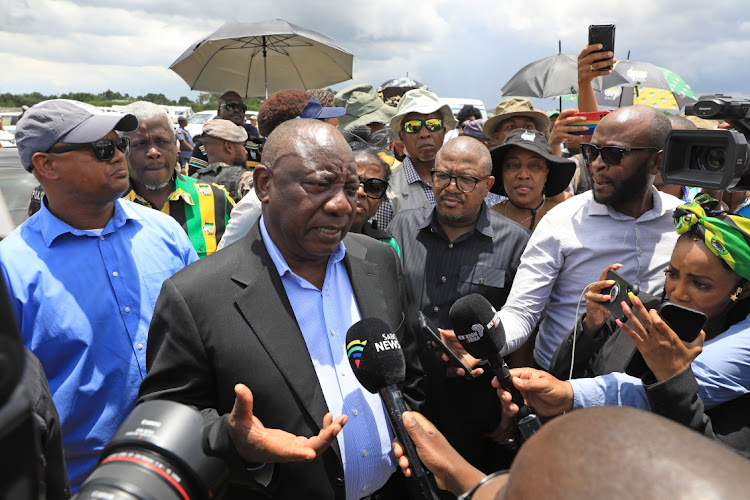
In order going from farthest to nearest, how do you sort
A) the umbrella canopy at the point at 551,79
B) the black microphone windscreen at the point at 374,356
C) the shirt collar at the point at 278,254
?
the umbrella canopy at the point at 551,79
the shirt collar at the point at 278,254
the black microphone windscreen at the point at 374,356

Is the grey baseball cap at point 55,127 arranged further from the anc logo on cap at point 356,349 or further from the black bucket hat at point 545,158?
the black bucket hat at point 545,158

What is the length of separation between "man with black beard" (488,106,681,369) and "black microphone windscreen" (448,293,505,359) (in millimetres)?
873

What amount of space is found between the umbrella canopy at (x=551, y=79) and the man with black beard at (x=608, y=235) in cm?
524

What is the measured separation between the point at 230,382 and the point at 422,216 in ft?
6.87

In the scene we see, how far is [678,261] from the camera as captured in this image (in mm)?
2334

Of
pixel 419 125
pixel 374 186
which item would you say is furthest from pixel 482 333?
pixel 419 125

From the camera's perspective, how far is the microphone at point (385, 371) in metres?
1.73

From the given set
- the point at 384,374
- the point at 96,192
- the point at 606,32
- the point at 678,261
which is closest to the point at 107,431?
the point at 96,192

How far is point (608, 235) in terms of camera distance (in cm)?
310

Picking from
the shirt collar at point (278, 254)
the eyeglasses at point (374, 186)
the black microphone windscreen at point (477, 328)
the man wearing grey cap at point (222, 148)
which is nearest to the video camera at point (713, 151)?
the black microphone windscreen at point (477, 328)

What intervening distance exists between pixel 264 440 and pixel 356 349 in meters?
0.49

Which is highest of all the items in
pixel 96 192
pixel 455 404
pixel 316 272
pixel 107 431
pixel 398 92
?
pixel 398 92

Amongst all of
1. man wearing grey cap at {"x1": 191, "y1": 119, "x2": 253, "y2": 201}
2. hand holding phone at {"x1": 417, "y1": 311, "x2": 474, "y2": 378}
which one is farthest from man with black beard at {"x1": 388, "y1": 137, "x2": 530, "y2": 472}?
man wearing grey cap at {"x1": 191, "y1": 119, "x2": 253, "y2": 201}

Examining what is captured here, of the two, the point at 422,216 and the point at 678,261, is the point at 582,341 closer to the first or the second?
the point at 678,261
